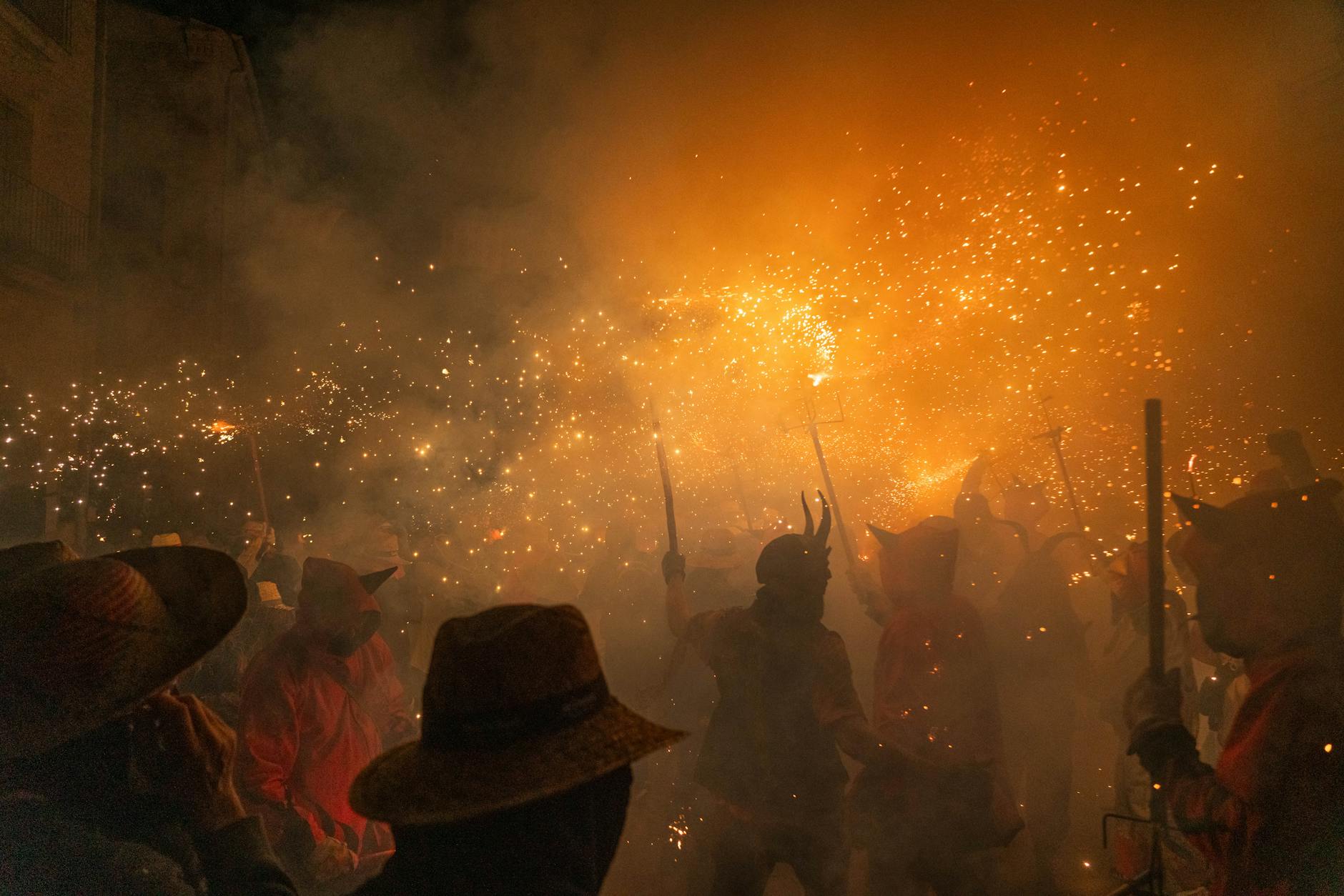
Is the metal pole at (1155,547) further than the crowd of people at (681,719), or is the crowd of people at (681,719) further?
the metal pole at (1155,547)

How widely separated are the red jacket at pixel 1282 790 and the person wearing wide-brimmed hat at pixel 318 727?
3126 mm

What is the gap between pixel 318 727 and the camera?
2.88 m

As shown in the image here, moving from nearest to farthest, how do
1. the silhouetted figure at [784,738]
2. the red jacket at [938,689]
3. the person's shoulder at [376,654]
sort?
the silhouetted figure at [784,738]
the red jacket at [938,689]
the person's shoulder at [376,654]

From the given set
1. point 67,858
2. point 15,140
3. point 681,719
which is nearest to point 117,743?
point 67,858

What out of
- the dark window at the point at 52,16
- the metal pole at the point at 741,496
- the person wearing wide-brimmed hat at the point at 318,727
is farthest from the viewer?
the metal pole at the point at 741,496

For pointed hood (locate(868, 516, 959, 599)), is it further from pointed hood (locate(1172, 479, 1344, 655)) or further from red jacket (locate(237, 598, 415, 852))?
red jacket (locate(237, 598, 415, 852))

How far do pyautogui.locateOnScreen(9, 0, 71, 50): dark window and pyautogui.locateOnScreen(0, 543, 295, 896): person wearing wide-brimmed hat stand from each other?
12446 mm

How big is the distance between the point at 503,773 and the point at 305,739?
2315mm

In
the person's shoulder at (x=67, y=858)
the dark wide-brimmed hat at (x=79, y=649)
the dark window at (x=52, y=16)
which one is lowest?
the person's shoulder at (x=67, y=858)

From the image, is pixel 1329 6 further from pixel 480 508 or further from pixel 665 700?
pixel 480 508

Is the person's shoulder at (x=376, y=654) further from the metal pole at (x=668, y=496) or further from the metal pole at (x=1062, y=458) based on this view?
the metal pole at (x=1062, y=458)

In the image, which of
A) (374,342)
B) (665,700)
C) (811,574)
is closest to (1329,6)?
(811,574)

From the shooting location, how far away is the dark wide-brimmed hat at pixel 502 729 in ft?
3.60

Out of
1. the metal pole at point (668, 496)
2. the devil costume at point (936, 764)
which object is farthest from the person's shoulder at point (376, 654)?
the devil costume at point (936, 764)
